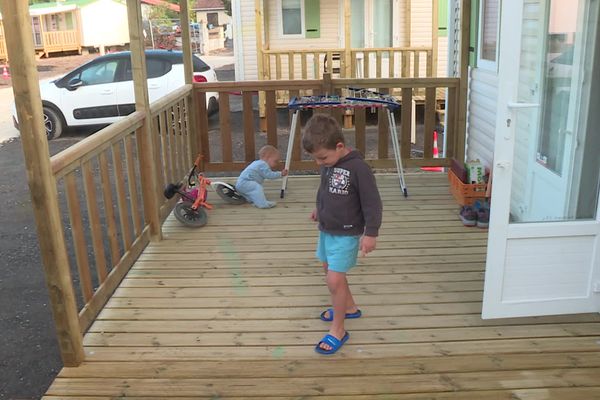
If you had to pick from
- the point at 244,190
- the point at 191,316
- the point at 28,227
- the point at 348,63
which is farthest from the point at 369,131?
the point at 191,316

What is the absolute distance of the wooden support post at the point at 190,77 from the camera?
595 centimetres

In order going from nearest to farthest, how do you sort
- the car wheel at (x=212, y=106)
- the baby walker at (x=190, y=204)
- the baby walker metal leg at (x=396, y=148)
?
the baby walker at (x=190, y=204) < the baby walker metal leg at (x=396, y=148) < the car wheel at (x=212, y=106)

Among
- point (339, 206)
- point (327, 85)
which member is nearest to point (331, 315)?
point (339, 206)

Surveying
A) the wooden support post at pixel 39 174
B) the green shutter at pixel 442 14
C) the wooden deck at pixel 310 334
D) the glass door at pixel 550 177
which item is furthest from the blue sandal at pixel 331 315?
the green shutter at pixel 442 14

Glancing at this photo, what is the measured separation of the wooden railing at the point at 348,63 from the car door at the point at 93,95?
2.71 meters

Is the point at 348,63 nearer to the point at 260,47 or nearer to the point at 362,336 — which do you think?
the point at 260,47

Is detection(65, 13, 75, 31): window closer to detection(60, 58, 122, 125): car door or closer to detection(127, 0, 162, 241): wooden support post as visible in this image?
detection(60, 58, 122, 125): car door

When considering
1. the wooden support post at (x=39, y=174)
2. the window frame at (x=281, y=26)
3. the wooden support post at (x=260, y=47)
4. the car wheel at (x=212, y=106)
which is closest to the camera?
the wooden support post at (x=39, y=174)

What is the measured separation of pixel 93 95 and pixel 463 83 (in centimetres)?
684

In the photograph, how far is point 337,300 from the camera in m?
2.97

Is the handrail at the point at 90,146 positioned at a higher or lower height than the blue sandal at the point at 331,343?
higher

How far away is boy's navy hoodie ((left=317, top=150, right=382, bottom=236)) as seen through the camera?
280 cm

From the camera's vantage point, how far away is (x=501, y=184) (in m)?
2.95

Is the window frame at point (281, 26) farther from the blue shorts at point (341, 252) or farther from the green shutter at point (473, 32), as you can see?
the blue shorts at point (341, 252)
